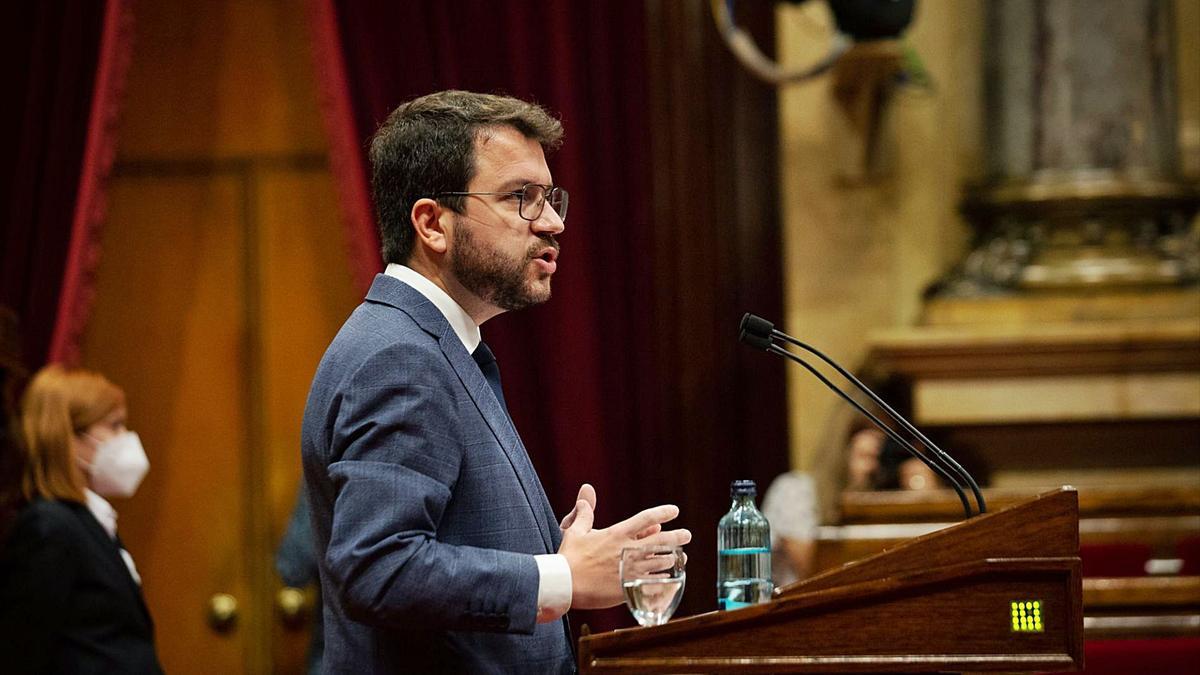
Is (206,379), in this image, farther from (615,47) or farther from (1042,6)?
(1042,6)

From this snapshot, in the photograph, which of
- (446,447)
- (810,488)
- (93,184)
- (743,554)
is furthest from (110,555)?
(810,488)

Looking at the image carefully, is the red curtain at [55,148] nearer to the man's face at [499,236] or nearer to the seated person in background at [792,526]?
the seated person in background at [792,526]

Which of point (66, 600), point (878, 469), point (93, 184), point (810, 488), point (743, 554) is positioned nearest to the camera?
point (743, 554)

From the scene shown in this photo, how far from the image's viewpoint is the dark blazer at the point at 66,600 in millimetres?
2967

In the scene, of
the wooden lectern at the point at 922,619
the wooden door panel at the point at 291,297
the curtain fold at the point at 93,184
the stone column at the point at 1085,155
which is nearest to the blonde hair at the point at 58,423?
A: the curtain fold at the point at 93,184

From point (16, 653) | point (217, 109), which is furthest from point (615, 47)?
point (16, 653)

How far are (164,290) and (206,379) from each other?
321 mm

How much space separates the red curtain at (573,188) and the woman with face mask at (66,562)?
3.44 ft

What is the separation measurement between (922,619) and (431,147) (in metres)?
0.91

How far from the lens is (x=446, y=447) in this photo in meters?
1.83

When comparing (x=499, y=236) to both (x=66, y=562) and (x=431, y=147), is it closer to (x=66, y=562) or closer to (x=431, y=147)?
(x=431, y=147)

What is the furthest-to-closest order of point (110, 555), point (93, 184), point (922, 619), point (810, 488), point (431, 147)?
point (810, 488) < point (93, 184) < point (110, 555) < point (431, 147) < point (922, 619)

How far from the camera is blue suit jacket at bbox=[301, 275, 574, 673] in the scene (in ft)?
5.66

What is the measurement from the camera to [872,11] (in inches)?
192
